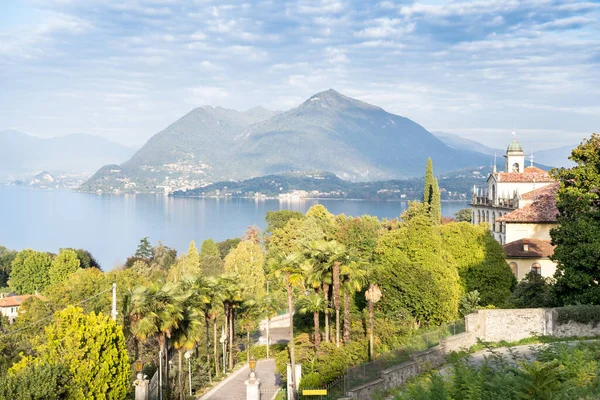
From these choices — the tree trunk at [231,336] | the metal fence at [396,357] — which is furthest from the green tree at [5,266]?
the metal fence at [396,357]

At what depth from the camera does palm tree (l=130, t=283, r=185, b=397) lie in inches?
1031

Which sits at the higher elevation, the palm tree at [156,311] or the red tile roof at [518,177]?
the red tile roof at [518,177]

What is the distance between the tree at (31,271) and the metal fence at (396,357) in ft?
226

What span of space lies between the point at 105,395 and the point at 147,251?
87062 mm

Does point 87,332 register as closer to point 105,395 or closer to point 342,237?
point 105,395

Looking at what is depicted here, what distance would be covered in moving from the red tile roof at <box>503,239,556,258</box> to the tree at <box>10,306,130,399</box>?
30.1m

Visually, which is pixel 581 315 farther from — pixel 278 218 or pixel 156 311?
pixel 278 218

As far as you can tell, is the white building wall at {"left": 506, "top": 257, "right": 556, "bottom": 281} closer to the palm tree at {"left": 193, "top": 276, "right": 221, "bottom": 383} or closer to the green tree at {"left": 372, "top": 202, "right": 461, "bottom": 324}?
the green tree at {"left": 372, "top": 202, "right": 461, "bottom": 324}

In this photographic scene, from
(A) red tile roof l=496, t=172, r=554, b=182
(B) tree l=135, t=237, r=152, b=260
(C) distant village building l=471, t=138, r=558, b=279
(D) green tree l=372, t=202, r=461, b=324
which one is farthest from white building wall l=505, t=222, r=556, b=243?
(B) tree l=135, t=237, r=152, b=260

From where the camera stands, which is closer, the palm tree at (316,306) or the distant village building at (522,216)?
the palm tree at (316,306)

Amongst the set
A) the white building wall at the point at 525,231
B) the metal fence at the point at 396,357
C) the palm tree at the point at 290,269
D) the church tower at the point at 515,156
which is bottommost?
the metal fence at the point at 396,357

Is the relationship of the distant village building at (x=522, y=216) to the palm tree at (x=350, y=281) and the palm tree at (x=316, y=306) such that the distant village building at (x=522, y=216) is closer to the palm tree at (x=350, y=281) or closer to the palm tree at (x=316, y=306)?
the palm tree at (x=350, y=281)

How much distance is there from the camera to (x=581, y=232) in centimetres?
2859

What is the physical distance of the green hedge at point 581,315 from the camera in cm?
2609
